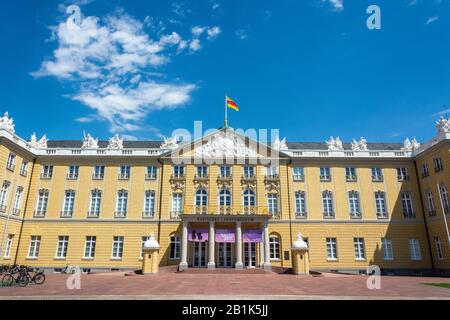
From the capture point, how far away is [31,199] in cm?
3538

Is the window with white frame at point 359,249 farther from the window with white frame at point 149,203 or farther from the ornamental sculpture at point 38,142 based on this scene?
the ornamental sculpture at point 38,142

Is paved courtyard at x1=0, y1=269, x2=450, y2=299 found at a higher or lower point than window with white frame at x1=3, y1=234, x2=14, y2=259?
lower

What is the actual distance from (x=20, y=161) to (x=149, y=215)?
14.9m

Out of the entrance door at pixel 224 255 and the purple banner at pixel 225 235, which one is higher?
the purple banner at pixel 225 235

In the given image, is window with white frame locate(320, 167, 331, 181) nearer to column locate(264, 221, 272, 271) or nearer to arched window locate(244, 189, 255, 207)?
arched window locate(244, 189, 255, 207)

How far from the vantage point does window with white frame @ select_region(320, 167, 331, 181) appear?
3650 centimetres

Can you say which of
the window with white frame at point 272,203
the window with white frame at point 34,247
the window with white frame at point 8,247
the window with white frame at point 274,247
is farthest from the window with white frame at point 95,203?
Result: the window with white frame at point 274,247

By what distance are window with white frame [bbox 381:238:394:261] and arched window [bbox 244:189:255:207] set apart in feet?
47.4

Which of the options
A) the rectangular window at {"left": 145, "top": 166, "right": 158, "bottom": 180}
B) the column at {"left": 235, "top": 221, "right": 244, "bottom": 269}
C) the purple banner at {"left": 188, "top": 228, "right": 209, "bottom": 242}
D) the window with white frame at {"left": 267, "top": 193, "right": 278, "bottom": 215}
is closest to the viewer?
the column at {"left": 235, "top": 221, "right": 244, "bottom": 269}

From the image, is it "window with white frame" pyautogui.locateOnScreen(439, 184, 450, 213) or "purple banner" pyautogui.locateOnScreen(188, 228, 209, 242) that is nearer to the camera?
"window with white frame" pyautogui.locateOnScreen(439, 184, 450, 213)

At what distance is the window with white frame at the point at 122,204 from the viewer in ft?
115

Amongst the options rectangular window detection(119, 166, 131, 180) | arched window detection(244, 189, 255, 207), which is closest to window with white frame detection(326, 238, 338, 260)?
arched window detection(244, 189, 255, 207)

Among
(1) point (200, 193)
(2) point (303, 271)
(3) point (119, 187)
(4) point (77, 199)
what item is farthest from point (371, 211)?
(4) point (77, 199)

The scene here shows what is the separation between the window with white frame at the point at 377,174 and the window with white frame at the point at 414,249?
719cm
